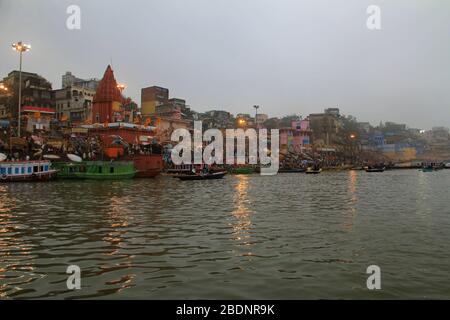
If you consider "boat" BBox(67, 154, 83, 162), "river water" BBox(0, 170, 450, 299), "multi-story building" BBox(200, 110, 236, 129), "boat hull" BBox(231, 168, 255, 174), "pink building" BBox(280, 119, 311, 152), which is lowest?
"river water" BBox(0, 170, 450, 299)

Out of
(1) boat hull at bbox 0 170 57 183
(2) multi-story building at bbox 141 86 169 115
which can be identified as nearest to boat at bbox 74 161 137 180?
(1) boat hull at bbox 0 170 57 183

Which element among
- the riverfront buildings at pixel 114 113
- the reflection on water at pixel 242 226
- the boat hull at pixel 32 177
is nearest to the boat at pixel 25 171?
the boat hull at pixel 32 177

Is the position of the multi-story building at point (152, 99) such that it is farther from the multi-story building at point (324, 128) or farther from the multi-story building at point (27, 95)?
the multi-story building at point (324, 128)

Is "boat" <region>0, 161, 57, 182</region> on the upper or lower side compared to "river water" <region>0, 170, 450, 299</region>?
upper

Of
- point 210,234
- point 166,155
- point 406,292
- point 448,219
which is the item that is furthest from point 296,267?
point 166,155

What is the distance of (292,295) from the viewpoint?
280 inches

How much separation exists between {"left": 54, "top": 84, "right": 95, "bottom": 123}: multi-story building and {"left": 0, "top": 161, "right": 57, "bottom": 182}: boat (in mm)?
32049

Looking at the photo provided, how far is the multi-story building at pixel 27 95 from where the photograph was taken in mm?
70062

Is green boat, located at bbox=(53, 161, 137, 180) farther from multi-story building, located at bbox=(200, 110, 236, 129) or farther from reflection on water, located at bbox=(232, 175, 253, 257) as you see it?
multi-story building, located at bbox=(200, 110, 236, 129)

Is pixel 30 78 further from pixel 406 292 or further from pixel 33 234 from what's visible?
pixel 406 292

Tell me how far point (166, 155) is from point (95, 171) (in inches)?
977

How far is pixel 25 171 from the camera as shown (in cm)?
4228

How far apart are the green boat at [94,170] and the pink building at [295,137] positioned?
2627 inches

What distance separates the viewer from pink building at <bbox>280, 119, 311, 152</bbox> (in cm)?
11138
